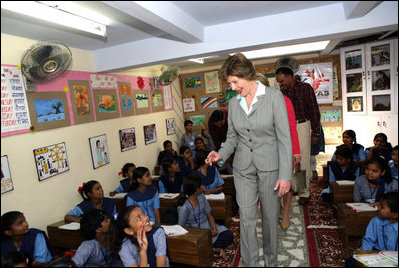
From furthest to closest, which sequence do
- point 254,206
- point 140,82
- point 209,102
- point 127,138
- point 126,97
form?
point 209,102
point 140,82
point 126,97
point 127,138
point 254,206

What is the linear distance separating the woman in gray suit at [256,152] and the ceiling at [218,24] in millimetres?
1010

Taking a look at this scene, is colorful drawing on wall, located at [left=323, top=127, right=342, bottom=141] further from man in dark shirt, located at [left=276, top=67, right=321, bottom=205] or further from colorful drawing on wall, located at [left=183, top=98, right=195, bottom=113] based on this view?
man in dark shirt, located at [left=276, top=67, right=321, bottom=205]

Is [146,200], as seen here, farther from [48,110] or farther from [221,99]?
[221,99]

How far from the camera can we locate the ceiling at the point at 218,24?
2580 mm

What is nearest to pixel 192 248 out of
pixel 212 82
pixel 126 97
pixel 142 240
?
pixel 142 240

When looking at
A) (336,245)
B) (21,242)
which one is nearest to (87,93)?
(21,242)

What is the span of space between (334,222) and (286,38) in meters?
2.33

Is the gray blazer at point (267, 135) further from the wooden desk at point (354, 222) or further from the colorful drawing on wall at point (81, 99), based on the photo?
the colorful drawing on wall at point (81, 99)

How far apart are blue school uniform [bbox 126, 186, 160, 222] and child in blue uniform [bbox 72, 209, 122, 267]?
1.06 m

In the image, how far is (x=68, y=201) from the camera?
12.5 feet

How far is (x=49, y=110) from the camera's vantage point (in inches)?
142

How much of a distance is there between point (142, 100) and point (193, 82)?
2289 mm

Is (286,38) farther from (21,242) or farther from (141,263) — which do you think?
(21,242)

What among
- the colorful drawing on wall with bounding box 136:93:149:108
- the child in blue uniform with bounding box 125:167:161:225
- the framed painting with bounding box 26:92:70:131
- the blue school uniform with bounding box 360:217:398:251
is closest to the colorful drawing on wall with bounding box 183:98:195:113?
the colorful drawing on wall with bounding box 136:93:149:108
